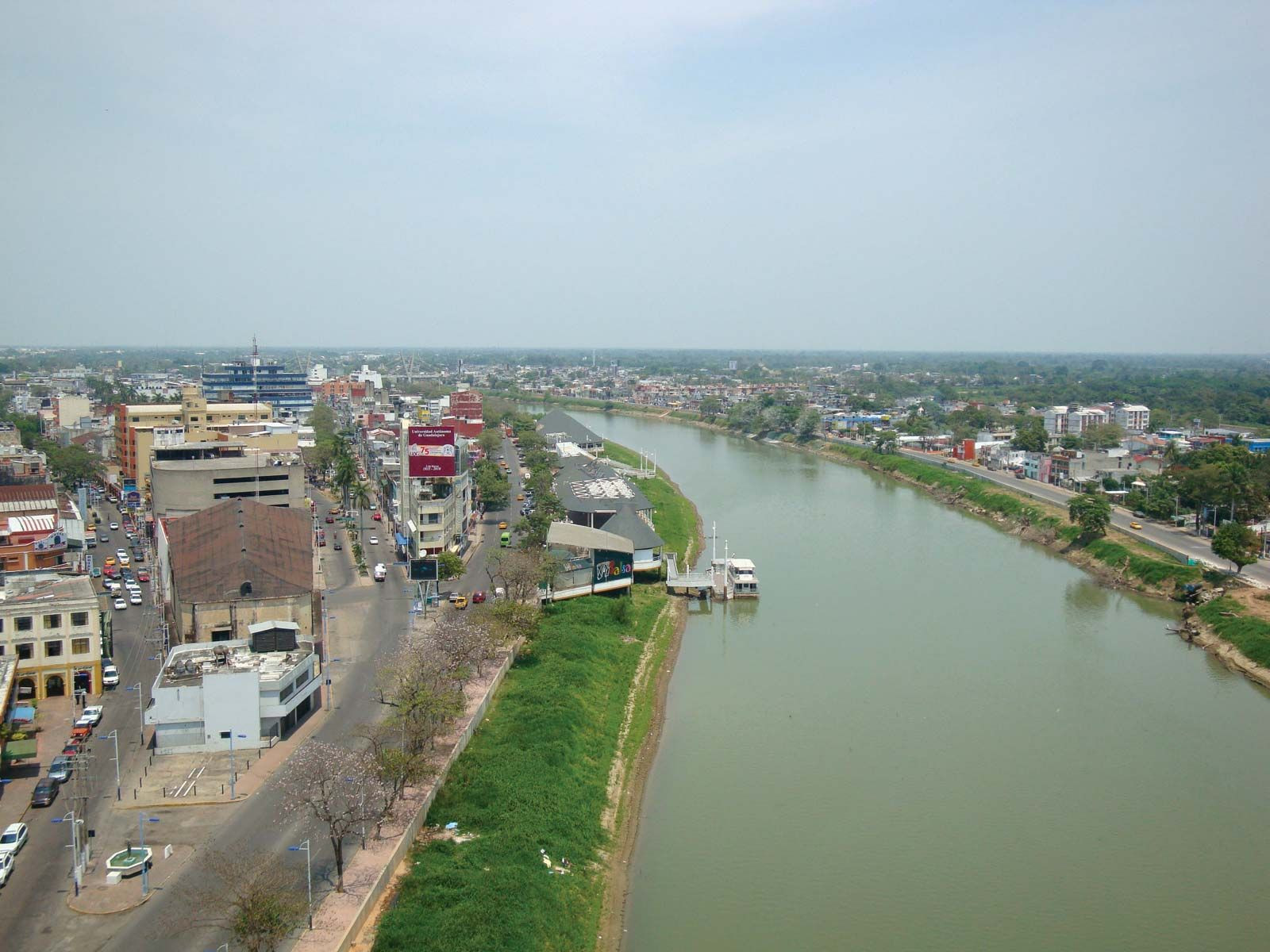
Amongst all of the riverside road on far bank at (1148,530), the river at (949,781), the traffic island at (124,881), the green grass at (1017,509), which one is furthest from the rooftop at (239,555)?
the riverside road on far bank at (1148,530)

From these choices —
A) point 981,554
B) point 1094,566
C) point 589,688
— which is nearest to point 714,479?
point 981,554

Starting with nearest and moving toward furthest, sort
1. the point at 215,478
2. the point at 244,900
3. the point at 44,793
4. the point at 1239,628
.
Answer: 1. the point at 244,900
2. the point at 44,793
3. the point at 1239,628
4. the point at 215,478

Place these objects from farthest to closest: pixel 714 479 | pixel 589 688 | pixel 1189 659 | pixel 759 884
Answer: pixel 714 479, pixel 1189 659, pixel 589 688, pixel 759 884

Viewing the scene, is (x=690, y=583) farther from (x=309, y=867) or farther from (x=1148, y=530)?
(x=1148, y=530)

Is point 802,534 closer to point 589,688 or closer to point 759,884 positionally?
point 589,688

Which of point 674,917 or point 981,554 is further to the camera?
point 981,554

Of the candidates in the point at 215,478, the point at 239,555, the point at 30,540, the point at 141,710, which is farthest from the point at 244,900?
the point at 215,478
